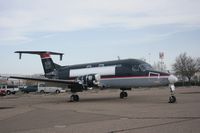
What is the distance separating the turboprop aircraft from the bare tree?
79.6 m

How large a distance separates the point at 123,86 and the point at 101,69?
9.15ft

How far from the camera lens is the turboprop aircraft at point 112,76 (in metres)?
23.3

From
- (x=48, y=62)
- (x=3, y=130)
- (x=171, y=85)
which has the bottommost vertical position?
(x=3, y=130)

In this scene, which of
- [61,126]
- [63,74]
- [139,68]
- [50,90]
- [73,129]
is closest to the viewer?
[73,129]

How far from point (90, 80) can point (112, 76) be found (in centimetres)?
194

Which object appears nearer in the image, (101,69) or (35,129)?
(35,129)

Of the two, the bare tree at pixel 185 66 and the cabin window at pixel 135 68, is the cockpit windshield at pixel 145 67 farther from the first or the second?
the bare tree at pixel 185 66

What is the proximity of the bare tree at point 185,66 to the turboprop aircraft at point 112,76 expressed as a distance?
7959 centimetres

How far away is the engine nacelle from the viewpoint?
87.9ft

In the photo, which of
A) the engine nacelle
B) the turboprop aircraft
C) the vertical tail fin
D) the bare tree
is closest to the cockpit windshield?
the turboprop aircraft

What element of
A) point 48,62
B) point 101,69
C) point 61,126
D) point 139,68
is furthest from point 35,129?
point 48,62

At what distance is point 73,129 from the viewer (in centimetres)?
1070

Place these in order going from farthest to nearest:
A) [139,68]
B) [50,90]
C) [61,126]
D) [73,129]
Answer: [50,90] → [139,68] → [61,126] → [73,129]

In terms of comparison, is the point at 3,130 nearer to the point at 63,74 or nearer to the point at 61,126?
the point at 61,126
